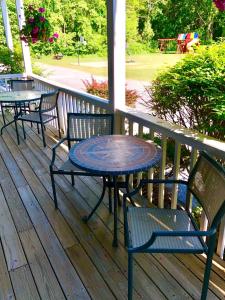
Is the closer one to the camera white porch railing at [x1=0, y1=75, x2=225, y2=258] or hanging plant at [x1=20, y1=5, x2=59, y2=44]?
white porch railing at [x1=0, y1=75, x2=225, y2=258]

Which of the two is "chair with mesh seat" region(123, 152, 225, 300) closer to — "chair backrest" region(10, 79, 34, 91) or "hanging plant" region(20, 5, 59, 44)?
"hanging plant" region(20, 5, 59, 44)

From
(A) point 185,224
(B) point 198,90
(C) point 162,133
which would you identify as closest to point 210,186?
(A) point 185,224

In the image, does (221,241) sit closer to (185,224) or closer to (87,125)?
(185,224)

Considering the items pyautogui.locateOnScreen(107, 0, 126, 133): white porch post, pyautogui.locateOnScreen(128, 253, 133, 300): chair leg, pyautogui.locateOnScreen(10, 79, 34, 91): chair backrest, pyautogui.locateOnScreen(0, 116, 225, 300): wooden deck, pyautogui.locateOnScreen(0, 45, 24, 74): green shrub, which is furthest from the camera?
pyautogui.locateOnScreen(0, 45, 24, 74): green shrub

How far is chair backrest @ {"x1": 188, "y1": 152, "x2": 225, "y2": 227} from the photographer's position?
1.25 metres

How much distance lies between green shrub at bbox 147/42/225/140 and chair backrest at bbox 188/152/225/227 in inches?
20.5

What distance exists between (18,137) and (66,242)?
2576 millimetres

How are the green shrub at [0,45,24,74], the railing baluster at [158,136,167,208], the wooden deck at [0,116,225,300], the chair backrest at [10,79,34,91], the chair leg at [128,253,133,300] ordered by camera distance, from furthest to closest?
the green shrub at [0,45,24,74] → the chair backrest at [10,79,34,91] → the railing baluster at [158,136,167,208] → the wooden deck at [0,116,225,300] → the chair leg at [128,253,133,300]

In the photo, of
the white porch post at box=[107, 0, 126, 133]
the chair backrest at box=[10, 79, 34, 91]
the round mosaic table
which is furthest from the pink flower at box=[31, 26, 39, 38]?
the white porch post at box=[107, 0, 126, 133]

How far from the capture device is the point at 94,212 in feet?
7.75

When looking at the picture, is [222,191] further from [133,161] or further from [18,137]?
[18,137]

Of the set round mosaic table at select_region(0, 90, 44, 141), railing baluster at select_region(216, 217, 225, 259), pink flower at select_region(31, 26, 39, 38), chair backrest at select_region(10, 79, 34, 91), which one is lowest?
railing baluster at select_region(216, 217, 225, 259)

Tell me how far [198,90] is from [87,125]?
1.14m

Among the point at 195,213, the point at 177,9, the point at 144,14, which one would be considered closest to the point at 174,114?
the point at 195,213
